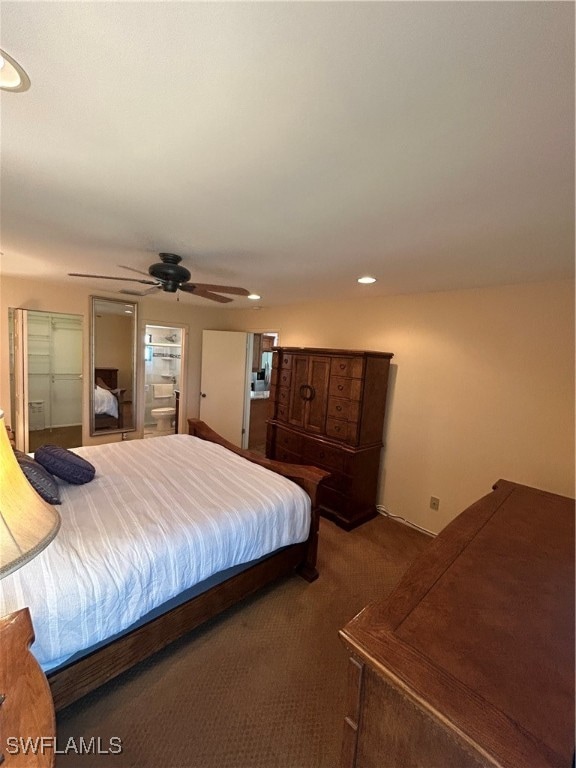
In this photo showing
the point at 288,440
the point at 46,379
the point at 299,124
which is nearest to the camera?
the point at 299,124

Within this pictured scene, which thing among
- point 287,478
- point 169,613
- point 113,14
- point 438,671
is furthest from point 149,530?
point 113,14

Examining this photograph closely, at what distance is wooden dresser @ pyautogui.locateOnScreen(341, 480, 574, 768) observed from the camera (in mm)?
674

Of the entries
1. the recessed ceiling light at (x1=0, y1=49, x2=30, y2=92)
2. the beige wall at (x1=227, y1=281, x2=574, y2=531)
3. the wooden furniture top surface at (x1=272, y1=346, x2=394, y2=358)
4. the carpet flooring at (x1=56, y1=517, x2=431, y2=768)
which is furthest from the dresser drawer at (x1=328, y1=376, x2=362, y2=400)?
the recessed ceiling light at (x1=0, y1=49, x2=30, y2=92)

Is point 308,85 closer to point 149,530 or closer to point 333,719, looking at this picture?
point 149,530

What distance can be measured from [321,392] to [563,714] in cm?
276

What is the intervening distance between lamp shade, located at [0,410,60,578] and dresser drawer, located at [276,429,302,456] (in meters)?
2.96

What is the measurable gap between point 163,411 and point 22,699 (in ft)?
16.3

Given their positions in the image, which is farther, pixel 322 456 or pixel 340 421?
pixel 322 456

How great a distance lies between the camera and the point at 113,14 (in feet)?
2.14

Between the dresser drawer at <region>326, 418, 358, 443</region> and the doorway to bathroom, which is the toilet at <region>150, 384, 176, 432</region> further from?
the dresser drawer at <region>326, 418, 358, 443</region>

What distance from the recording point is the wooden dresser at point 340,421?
10.1 feet

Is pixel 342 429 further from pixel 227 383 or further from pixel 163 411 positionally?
pixel 163 411

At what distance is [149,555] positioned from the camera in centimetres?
149

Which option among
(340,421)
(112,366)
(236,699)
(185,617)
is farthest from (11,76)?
(112,366)
